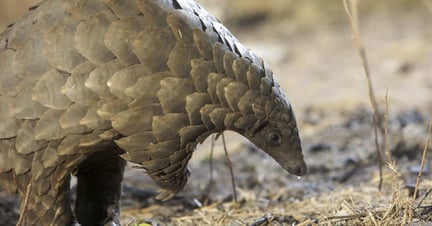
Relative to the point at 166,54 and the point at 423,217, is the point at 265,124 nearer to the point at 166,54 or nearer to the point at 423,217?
the point at 166,54

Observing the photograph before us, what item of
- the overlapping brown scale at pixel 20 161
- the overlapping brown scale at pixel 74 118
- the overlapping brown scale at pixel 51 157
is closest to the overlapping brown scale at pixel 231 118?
the overlapping brown scale at pixel 74 118

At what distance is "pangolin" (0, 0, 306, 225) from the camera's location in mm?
2500

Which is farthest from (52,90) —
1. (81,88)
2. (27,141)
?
(27,141)

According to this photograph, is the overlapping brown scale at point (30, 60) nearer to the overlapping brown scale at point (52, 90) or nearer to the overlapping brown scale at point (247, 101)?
the overlapping brown scale at point (52, 90)

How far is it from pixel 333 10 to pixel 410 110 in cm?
470

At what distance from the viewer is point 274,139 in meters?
2.70

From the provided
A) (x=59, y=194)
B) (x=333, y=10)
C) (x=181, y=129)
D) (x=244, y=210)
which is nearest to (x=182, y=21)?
(x=181, y=129)

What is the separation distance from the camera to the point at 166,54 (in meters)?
2.52

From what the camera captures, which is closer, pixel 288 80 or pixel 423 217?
pixel 423 217

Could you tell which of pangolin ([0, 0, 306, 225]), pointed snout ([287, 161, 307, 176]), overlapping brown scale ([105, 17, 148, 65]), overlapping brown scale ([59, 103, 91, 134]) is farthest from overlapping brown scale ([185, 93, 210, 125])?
pointed snout ([287, 161, 307, 176])

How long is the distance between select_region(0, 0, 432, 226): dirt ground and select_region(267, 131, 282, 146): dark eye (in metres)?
0.32

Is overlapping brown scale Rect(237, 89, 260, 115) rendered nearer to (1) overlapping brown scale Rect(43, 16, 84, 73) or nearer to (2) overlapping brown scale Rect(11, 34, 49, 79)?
(1) overlapping brown scale Rect(43, 16, 84, 73)

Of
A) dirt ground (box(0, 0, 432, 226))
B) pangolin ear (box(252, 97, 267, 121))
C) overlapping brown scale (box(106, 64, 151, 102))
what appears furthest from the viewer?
dirt ground (box(0, 0, 432, 226))

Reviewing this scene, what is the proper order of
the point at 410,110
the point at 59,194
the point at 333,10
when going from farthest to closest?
the point at 333,10, the point at 410,110, the point at 59,194
